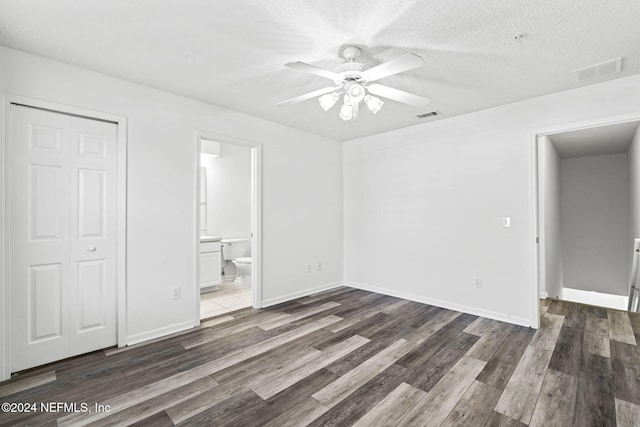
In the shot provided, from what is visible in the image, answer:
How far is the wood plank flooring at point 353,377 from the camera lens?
1.87 metres

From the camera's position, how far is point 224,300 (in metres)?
4.30

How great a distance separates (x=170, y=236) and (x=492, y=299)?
3.70 meters

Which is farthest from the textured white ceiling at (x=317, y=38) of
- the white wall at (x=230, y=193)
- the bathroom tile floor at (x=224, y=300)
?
the white wall at (x=230, y=193)

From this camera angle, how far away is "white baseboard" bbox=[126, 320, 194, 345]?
287 centimetres

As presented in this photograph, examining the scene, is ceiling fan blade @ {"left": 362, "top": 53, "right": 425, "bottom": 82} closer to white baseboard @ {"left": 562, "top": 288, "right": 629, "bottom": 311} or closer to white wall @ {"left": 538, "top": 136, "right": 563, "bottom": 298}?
white wall @ {"left": 538, "top": 136, "right": 563, "bottom": 298}

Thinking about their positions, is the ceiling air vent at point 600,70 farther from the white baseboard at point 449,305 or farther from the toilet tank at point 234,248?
the toilet tank at point 234,248

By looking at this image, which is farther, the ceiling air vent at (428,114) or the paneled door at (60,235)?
the ceiling air vent at (428,114)

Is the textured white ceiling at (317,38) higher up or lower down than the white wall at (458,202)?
higher up

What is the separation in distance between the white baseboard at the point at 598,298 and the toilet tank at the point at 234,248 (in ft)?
22.1

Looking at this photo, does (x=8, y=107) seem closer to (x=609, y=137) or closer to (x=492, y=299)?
(x=492, y=299)

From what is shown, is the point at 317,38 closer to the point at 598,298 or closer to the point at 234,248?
the point at 234,248

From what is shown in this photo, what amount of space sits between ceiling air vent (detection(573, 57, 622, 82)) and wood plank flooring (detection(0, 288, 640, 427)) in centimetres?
245

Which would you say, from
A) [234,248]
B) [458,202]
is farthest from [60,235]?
[458,202]

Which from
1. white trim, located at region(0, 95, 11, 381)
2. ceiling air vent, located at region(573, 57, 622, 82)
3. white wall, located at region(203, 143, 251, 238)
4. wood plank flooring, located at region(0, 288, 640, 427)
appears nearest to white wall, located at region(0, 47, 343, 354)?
white trim, located at region(0, 95, 11, 381)
